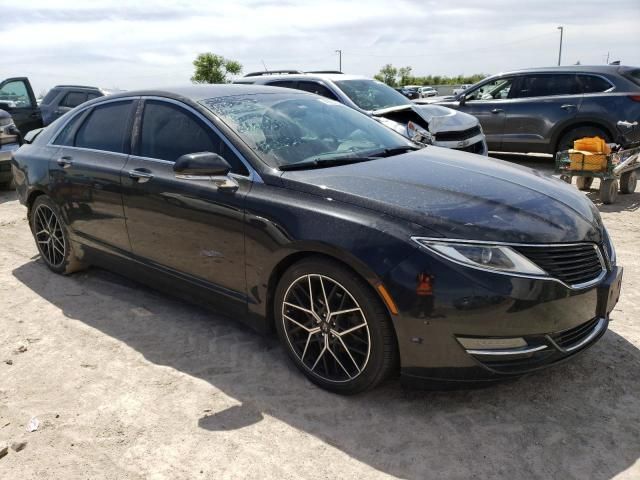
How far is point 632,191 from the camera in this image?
8000 millimetres

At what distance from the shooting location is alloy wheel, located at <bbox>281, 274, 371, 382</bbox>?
115 inches

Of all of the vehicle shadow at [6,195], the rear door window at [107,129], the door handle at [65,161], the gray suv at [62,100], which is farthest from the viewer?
the gray suv at [62,100]

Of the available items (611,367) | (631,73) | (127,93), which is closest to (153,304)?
(127,93)

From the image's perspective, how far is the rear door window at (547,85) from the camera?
31.6ft

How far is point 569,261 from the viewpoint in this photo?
2.82 metres

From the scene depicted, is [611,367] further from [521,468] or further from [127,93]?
[127,93]

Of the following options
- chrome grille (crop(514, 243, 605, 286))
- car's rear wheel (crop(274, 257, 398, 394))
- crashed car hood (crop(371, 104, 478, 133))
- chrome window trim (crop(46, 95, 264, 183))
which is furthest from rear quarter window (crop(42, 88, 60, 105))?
chrome grille (crop(514, 243, 605, 286))

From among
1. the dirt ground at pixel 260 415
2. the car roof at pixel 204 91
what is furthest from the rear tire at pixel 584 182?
the car roof at pixel 204 91

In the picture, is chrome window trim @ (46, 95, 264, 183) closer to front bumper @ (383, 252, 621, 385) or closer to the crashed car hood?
front bumper @ (383, 252, 621, 385)

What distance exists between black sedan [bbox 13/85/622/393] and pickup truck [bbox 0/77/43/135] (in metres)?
7.71

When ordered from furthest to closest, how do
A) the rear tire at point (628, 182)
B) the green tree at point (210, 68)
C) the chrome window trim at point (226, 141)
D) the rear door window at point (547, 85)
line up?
the green tree at point (210, 68) < the rear door window at point (547, 85) < the rear tire at point (628, 182) < the chrome window trim at point (226, 141)

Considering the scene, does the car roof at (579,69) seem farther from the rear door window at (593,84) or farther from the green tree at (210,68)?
the green tree at (210,68)

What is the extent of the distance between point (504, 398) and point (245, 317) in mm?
1540

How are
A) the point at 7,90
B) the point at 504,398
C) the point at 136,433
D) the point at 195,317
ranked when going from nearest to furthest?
the point at 136,433 → the point at 504,398 → the point at 195,317 → the point at 7,90
